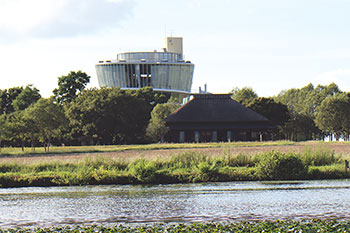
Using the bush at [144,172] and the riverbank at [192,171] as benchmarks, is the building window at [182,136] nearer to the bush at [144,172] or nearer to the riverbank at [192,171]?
the riverbank at [192,171]

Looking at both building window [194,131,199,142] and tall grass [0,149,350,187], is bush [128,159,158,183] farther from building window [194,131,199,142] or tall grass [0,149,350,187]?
building window [194,131,199,142]

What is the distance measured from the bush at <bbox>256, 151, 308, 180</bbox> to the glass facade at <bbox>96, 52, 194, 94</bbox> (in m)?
122

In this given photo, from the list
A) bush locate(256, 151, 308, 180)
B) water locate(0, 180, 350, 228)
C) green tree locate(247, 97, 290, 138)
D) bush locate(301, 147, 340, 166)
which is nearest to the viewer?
water locate(0, 180, 350, 228)

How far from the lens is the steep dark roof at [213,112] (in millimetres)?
98312

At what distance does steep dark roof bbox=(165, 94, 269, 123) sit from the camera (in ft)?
323

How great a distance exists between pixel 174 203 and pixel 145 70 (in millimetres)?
133109

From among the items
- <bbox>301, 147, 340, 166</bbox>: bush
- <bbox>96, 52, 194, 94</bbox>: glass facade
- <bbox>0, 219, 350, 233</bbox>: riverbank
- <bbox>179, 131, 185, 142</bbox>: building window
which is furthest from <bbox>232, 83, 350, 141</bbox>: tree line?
<bbox>0, 219, 350, 233</bbox>: riverbank

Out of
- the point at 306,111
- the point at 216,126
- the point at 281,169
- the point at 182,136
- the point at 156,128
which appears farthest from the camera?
the point at 306,111

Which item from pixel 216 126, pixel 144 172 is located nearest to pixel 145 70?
pixel 216 126

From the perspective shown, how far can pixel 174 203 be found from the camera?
91.6 ft

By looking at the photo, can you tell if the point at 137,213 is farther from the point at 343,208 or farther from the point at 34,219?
the point at 343,208

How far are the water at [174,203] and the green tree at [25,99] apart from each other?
257 feet

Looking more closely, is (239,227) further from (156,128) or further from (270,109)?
(270,109)

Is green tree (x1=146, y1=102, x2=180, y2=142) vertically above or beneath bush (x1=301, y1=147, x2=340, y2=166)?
above
